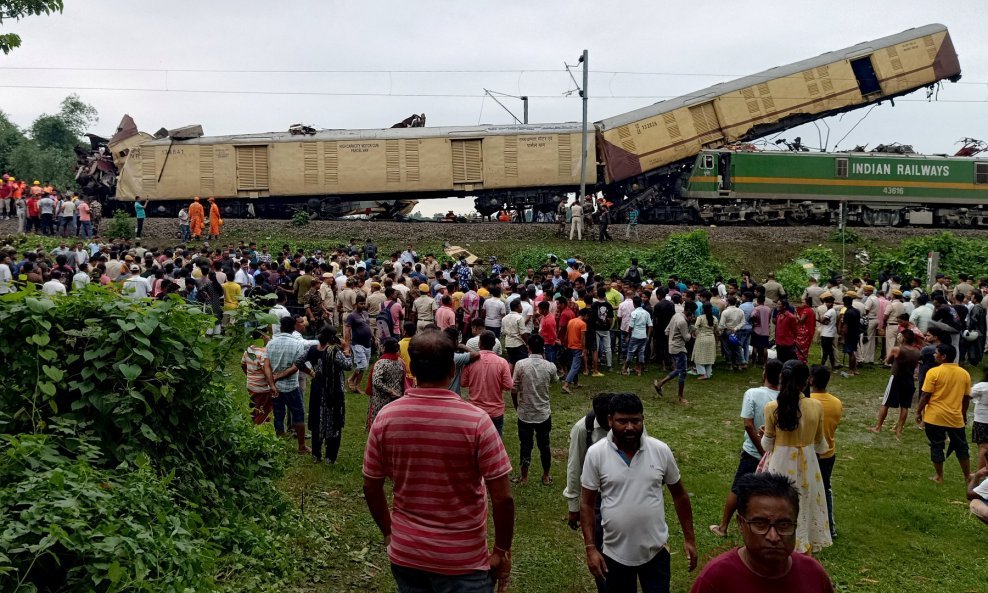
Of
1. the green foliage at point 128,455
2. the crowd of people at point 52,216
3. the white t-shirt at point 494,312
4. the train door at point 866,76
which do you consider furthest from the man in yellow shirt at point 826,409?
the train door at point 866,76

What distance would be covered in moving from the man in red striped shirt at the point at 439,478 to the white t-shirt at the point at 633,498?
88 centimetres

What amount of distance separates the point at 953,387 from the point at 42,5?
11.9 m

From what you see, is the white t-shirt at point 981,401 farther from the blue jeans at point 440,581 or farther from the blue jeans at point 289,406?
the blue jeans at point 289,406

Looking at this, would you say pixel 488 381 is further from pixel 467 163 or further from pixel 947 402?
pixel 467 163

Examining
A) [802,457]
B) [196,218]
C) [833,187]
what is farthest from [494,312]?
[833,187]

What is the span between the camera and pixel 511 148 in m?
26.8

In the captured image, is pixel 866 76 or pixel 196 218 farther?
pixel 866 76

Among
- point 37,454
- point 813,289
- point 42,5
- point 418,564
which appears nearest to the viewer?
point 418,564

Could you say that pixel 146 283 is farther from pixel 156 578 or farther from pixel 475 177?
pixel 475 177

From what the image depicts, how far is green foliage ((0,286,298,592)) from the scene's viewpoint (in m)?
3.85

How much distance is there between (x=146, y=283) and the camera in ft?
41.6

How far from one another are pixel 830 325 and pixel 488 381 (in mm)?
8014

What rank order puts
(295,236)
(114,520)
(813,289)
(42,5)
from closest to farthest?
(114,520)
(42,5)
(813,289)
(295,236)

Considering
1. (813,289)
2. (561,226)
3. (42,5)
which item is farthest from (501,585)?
(561,226)
